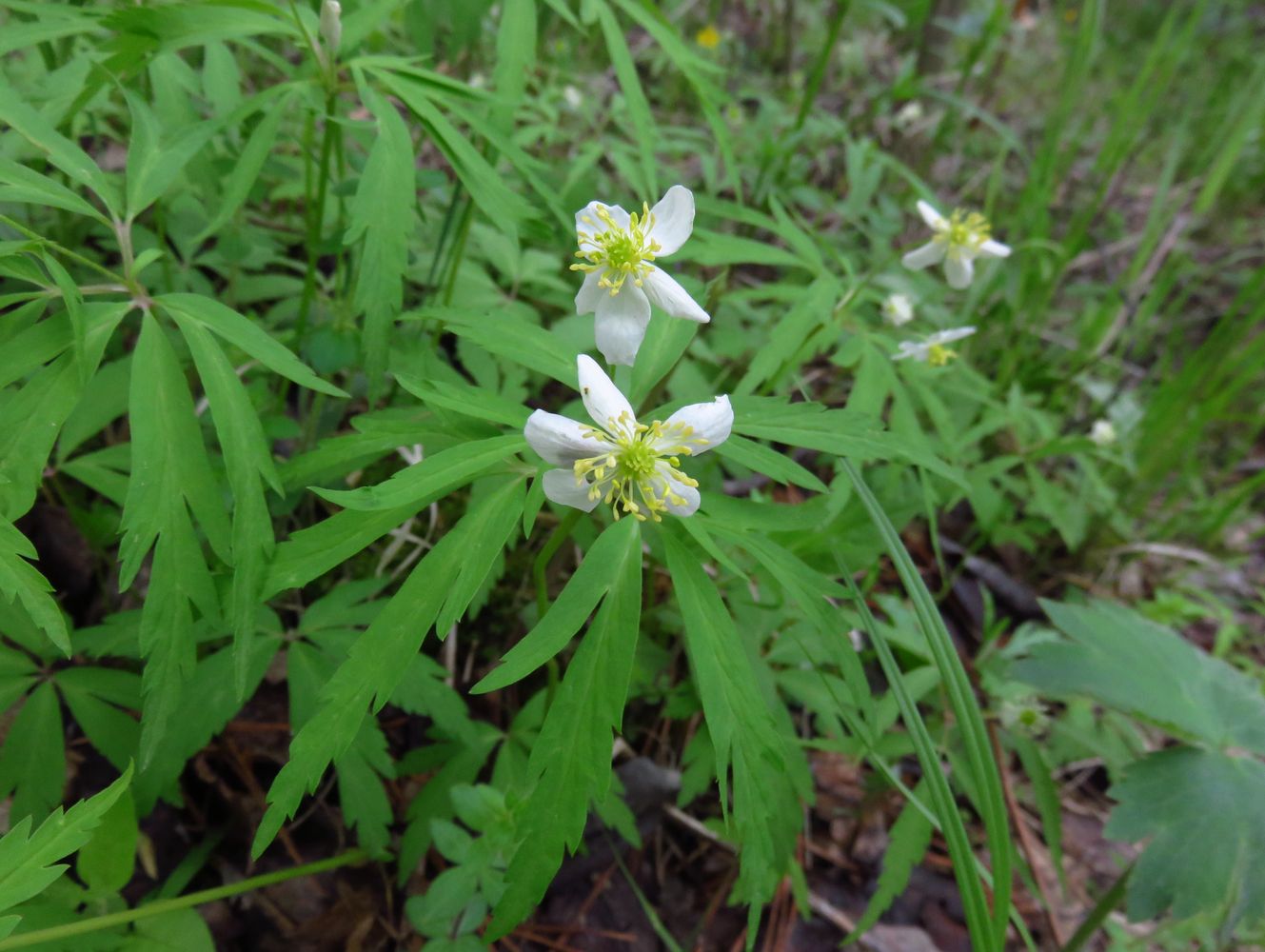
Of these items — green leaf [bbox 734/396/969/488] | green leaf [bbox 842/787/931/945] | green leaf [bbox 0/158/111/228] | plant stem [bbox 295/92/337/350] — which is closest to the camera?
green leaf [bbox 0/158/111/228]

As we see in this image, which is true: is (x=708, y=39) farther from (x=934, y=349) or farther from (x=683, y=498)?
(x=683, y=498)

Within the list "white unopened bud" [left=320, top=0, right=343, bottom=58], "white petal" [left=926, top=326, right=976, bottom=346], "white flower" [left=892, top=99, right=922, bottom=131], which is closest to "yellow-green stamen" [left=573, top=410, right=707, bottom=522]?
"white unopened bud" [left=320, top=0, right=343, bottom=58]

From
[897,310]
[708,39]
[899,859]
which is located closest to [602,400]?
[899,859]

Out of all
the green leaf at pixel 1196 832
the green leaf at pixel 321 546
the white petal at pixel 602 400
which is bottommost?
the green leaf at pixel 1196 832

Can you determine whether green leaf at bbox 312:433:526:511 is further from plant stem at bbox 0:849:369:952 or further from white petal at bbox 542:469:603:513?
Answer: plant stem at bbox 0:849:369:952

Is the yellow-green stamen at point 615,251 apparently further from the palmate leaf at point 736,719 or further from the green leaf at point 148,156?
the green leaf at point 148,156

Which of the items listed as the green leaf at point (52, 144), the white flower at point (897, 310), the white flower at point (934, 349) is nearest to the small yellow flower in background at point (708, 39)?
the white flower at point (897, 310)
